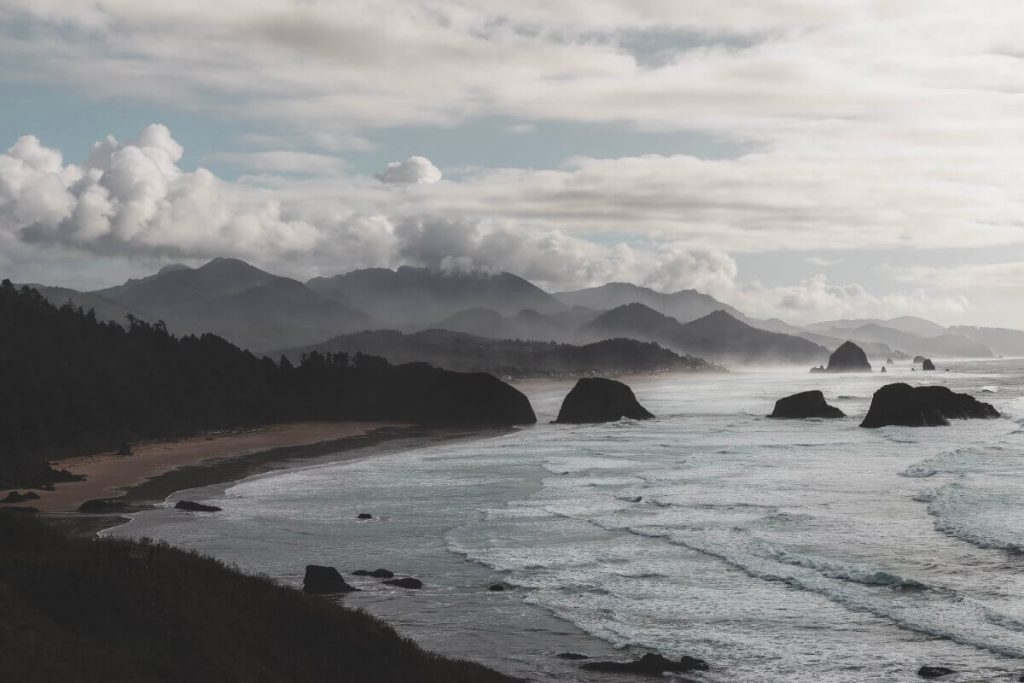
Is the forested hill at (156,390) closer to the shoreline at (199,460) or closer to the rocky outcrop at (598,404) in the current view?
the shoreline at (199,460)

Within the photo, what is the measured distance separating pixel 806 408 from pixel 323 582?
8246 centimetres

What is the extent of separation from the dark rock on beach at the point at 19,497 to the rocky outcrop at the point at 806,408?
73.9m

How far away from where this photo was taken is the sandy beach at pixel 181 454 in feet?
138

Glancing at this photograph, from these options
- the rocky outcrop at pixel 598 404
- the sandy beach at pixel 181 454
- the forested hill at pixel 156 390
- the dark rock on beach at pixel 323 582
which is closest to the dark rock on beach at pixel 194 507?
the sandy beach at pixel 181 454

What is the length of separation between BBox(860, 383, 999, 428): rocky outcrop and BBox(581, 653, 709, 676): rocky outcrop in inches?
2587

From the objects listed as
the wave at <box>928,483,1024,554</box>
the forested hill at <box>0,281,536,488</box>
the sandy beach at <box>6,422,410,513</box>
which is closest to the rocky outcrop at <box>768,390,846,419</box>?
the forested hill at <box>0,281,536,488</box>

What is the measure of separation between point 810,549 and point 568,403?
224 feet

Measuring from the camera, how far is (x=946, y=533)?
32094mm

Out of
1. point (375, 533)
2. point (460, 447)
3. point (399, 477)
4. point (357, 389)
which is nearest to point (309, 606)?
point (375, 533)

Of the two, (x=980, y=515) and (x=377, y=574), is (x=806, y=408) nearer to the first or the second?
(x=980, y=515)

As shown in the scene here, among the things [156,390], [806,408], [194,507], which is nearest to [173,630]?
[194,507]

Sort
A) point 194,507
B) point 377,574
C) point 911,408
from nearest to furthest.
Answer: point 377,574 → point 194,507 → point 911,408

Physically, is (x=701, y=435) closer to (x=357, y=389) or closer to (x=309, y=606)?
(x=357, y=389)

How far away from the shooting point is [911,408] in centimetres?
8269
